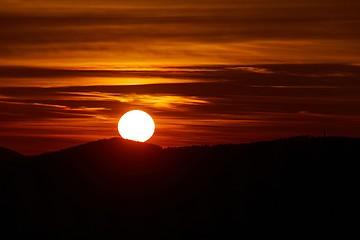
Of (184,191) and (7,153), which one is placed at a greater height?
→ (7,153)

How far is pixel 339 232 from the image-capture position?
42.6 m

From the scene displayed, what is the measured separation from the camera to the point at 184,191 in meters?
48.3

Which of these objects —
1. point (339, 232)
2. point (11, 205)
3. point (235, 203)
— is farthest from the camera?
point (11, 205)

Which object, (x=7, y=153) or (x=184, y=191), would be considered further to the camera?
(x=7, y=153)

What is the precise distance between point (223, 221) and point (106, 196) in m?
7.46

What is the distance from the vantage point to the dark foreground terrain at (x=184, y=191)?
44.3 m

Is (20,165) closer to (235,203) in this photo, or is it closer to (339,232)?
(235,203)

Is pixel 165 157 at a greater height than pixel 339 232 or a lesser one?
greater

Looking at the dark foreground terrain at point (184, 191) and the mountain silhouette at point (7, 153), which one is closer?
the dark foreground terrain at point (184, 191)

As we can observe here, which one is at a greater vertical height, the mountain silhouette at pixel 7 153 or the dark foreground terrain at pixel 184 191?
the mountain silhouette at pixel 7 153

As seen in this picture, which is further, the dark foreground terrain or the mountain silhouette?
the mountain silhouette

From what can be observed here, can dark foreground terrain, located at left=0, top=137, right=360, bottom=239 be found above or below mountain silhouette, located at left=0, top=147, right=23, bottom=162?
below

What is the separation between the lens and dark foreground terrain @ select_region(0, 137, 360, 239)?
4428 centimetres

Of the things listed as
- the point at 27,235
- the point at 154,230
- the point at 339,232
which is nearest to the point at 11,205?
the point at 27,235
